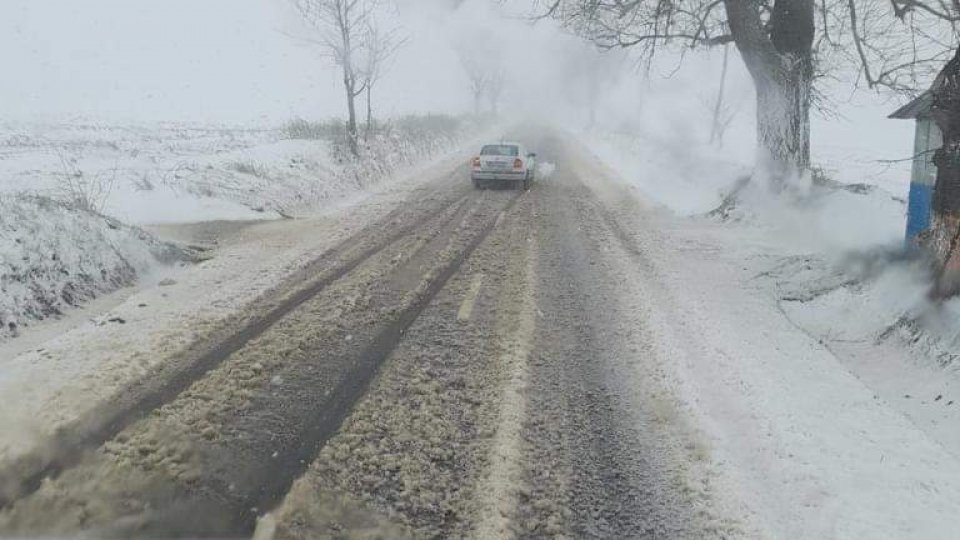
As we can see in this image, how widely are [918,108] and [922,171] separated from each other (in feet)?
2.52

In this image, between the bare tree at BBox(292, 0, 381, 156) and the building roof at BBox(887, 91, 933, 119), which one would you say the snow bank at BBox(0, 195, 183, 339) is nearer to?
the building roof at BBox(887, 91, 933, 119)

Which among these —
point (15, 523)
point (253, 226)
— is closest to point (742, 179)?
point (253, 226)

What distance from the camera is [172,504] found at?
339cm

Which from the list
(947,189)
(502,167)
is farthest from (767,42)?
(502,167)

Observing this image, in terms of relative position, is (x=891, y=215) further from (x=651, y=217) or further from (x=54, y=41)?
(x=54, y=41)

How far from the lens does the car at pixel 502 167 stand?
56.8 feet

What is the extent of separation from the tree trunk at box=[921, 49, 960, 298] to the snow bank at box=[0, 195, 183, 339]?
871 centimetres

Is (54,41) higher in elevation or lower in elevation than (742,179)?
higher

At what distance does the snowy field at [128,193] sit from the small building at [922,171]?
9.35m

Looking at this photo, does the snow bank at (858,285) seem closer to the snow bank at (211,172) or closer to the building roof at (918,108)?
the building roof at (918,108)

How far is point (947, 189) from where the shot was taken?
20.3 ft

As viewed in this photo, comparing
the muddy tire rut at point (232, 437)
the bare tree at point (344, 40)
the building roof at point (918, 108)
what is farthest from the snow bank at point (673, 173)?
the muddy tire rut at point (232, 437)

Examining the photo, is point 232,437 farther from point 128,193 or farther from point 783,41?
point 783,41

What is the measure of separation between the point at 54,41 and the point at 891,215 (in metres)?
73.7
